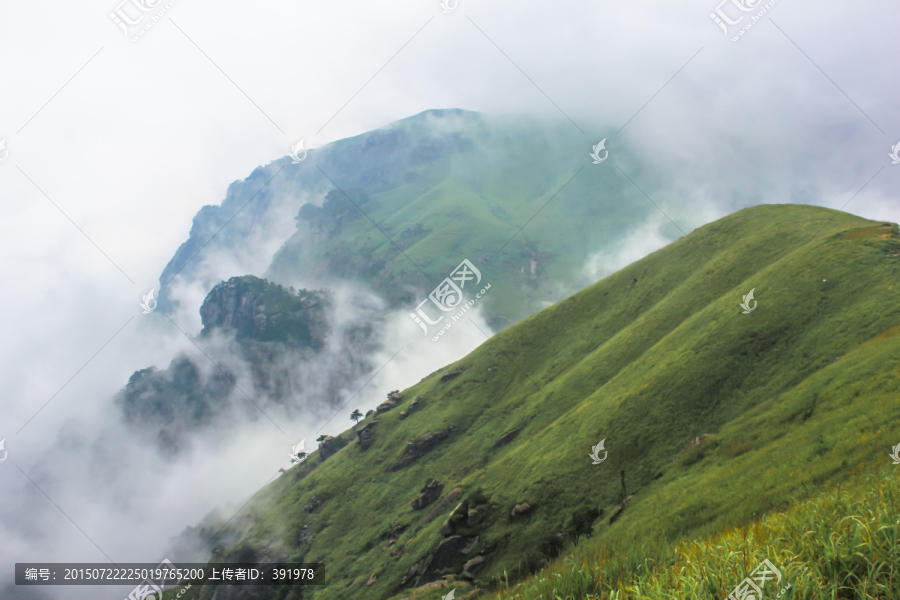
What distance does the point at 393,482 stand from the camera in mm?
136250

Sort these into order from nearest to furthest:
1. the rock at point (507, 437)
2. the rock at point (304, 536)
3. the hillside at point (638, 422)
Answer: the hillside at point (638, 422)
the rock at point (507, 437)
the rock at point (304, 536)

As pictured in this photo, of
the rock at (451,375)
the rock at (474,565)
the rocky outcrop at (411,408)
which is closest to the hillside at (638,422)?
the rock at (451,375)

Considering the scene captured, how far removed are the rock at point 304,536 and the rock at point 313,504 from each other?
6108 mm

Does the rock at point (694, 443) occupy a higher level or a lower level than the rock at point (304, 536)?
lower

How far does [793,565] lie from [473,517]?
90656mm

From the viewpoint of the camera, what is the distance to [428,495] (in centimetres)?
11588

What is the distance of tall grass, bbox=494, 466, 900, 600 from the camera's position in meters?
8.02

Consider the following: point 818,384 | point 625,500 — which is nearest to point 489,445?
point 625,500

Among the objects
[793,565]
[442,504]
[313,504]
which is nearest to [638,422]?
[442,504]

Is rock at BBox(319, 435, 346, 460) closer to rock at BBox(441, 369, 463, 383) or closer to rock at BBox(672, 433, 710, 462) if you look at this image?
rock at BBox(441, 369, 463, 383)

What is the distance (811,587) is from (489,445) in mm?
117242

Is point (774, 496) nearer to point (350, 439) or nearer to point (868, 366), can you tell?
point (868, 366)

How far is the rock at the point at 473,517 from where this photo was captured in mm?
90400

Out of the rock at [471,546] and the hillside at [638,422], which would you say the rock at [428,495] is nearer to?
the hillside at [638,422]
